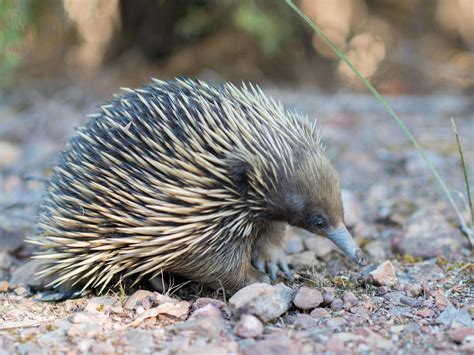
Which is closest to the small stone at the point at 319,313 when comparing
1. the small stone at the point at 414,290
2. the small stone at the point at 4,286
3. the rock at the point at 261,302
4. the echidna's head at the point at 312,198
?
the rock at the point at 261,302

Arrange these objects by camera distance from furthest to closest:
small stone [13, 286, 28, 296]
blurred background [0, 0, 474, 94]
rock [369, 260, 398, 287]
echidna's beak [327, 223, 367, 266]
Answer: blurred background [0, 0, 474, 94]
small stone [13, 286, 28, 296]
rock [369, 260, 398, 287]
echidna's beak [327, 223, 367, 266]

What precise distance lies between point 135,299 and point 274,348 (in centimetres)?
96

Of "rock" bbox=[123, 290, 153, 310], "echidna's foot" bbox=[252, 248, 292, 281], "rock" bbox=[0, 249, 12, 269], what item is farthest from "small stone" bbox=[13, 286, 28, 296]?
"echidna's foot" bbox=[252, 248, 292, 281]

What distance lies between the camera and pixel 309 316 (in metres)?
2.89

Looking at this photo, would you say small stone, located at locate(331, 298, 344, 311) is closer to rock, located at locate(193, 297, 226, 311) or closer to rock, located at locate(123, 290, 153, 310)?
rock, located at locate(193, 297, 226, 311)

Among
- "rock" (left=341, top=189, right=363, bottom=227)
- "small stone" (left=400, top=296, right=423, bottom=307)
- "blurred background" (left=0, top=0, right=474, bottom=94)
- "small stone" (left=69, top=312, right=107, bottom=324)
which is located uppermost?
"blurred background" (left=0, top=0, right=474, bottom=94)

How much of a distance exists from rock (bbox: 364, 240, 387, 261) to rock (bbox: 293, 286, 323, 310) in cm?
99

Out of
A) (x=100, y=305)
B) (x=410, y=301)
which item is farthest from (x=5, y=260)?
(x=410, y=301)

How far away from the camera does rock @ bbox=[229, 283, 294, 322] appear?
278 cm

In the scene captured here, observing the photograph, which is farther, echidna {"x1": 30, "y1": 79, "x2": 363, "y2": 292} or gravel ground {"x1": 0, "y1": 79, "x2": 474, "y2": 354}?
echidna {"x1": 30, "y1": 79, "x2": 363, "y2": 292}

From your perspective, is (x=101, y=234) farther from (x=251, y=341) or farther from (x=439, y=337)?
(x=439, y=337)

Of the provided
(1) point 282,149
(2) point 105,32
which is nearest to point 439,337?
(1) point 282,149

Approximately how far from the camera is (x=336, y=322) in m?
2.81

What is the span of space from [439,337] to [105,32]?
7387 mm
